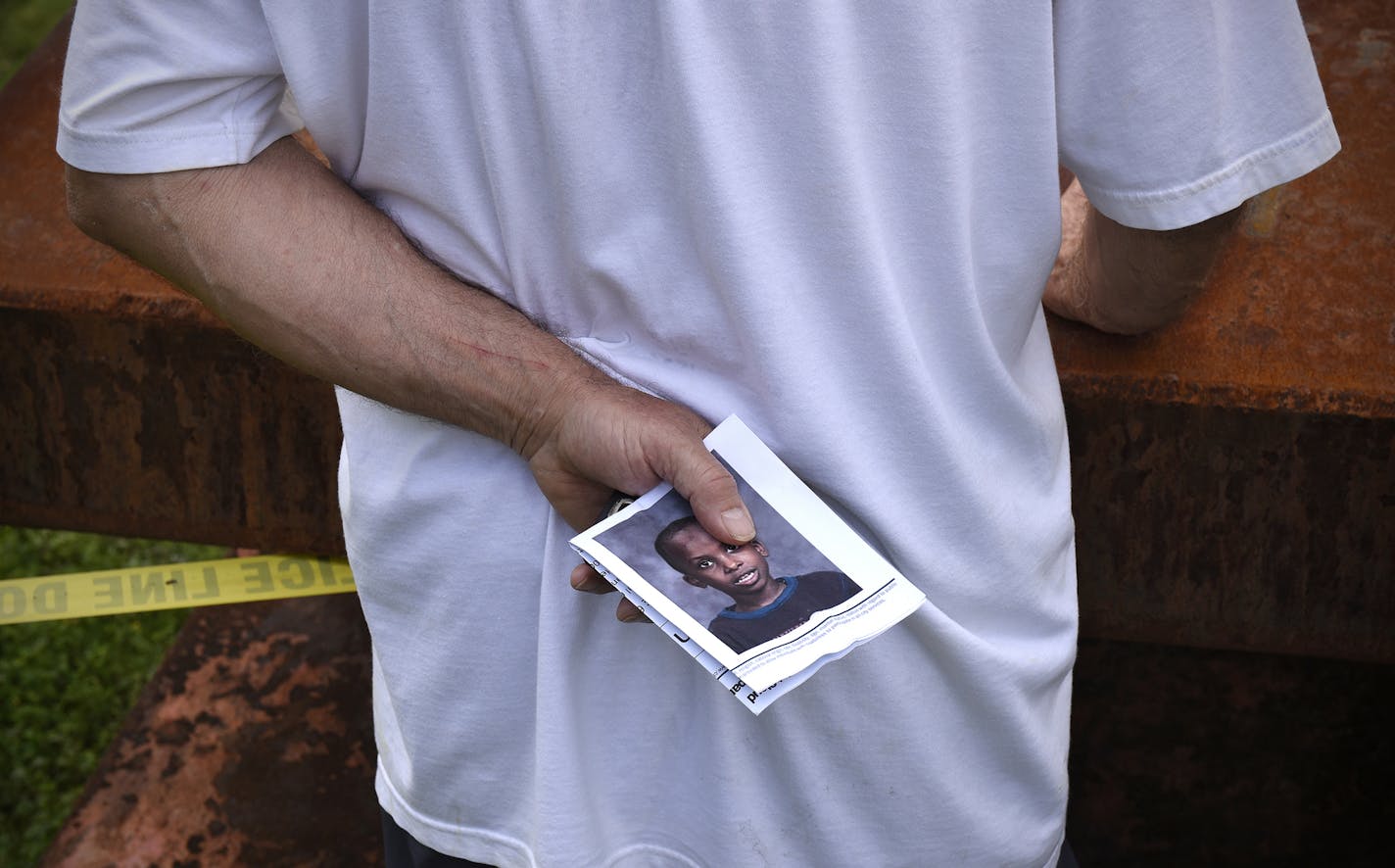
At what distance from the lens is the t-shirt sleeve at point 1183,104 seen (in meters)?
1.17

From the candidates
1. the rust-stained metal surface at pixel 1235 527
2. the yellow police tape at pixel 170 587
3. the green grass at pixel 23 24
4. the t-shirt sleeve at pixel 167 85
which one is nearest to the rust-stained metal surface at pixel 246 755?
the yellow police tape at pixel 170 587

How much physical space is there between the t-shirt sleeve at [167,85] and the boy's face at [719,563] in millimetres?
529

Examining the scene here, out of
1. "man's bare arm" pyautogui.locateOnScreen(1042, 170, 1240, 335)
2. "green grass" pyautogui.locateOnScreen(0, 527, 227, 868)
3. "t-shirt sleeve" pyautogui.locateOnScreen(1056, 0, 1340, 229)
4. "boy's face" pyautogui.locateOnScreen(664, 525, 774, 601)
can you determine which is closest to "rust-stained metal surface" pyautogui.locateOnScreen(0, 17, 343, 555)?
"boy's face" pyautogui.locateOnScreen(664, 525, 774, 601)

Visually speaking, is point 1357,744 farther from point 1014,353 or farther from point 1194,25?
point 1194,25

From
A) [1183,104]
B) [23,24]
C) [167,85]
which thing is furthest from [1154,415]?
[23,24]

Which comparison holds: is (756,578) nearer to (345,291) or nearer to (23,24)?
(345,291)

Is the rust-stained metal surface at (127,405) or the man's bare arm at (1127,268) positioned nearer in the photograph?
the man's bare arm at (1127,268)

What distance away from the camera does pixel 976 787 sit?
4.49ft

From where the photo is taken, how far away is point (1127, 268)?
5.26 ft

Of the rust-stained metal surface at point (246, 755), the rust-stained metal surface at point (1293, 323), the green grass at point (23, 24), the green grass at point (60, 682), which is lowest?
the green grass at point (60, 682)

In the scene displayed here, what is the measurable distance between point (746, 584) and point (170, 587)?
193cm

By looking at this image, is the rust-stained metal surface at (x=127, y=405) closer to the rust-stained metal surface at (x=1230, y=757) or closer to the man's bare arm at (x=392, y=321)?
the man's bare arm at (x=392, y=321)

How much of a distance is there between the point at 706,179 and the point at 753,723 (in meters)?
0.52

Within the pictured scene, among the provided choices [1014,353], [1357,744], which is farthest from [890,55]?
[1357,744]
